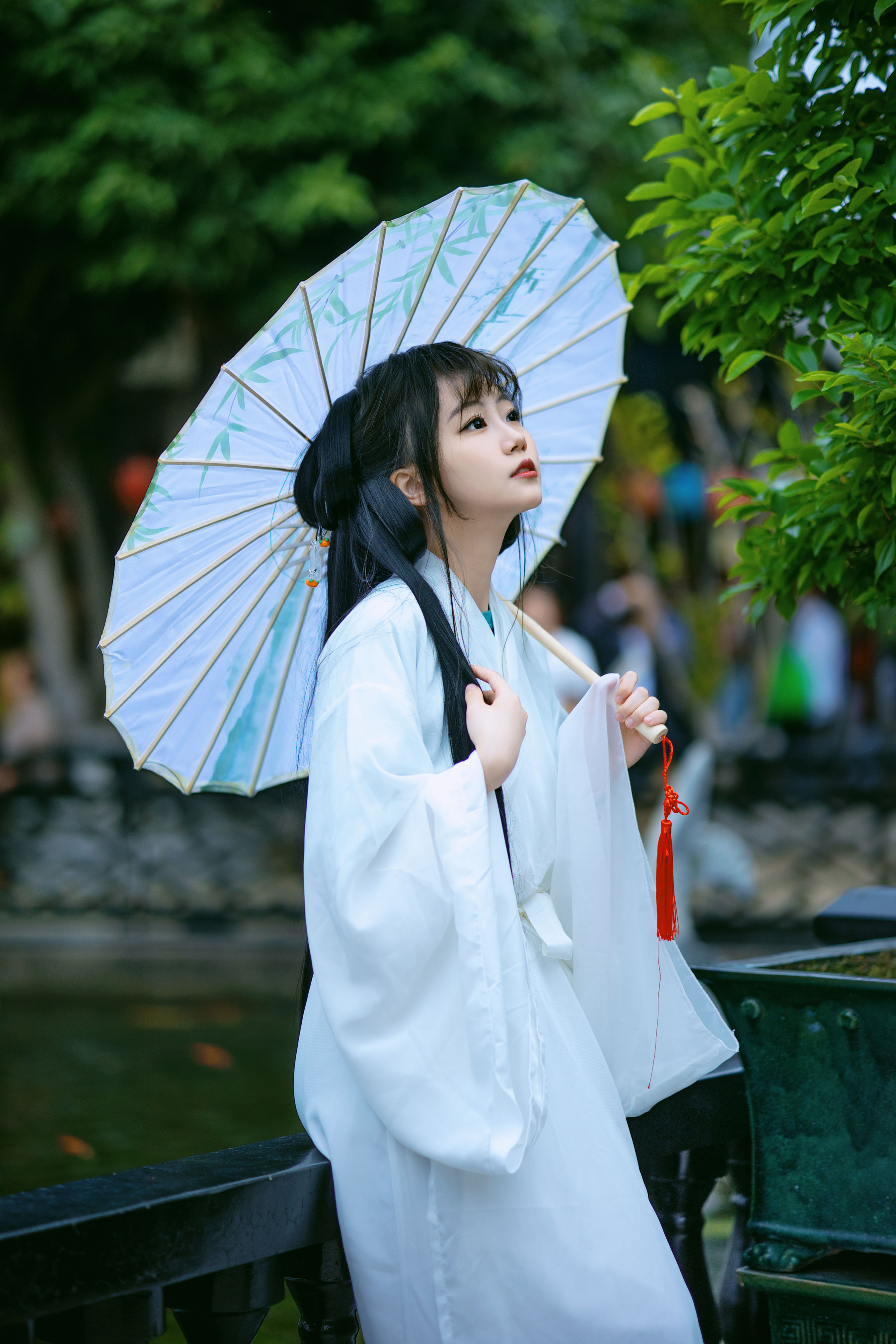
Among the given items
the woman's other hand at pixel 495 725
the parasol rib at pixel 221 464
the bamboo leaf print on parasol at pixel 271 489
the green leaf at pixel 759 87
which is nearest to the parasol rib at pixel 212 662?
the bamboo leaf print on parasol at pixel 271 489

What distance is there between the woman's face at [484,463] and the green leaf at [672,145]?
2.23ft

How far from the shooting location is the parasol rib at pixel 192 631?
2.46m

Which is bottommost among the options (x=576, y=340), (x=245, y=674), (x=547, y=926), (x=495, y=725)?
(x=547, y=926)

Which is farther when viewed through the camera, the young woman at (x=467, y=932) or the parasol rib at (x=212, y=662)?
the parasol rib at (x=212, y=662)

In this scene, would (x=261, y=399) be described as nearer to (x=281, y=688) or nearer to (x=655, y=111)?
(x=281, y=688)

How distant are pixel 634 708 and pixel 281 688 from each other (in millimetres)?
663

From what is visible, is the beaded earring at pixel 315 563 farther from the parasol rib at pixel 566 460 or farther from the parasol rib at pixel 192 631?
Result: the parasol rib at pixel 566 460

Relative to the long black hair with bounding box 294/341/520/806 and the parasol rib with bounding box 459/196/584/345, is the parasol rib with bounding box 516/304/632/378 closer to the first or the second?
the parasol rib with bounding box 459/196/584/345

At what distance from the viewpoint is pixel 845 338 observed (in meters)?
2.21

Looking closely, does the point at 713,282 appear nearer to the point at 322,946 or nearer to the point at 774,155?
the point at 774,155

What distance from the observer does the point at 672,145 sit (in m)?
2.63

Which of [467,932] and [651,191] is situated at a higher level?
[651,191]

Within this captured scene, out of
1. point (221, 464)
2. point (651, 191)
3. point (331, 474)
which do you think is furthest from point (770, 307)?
point (221, 464)

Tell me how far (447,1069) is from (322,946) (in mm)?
235
